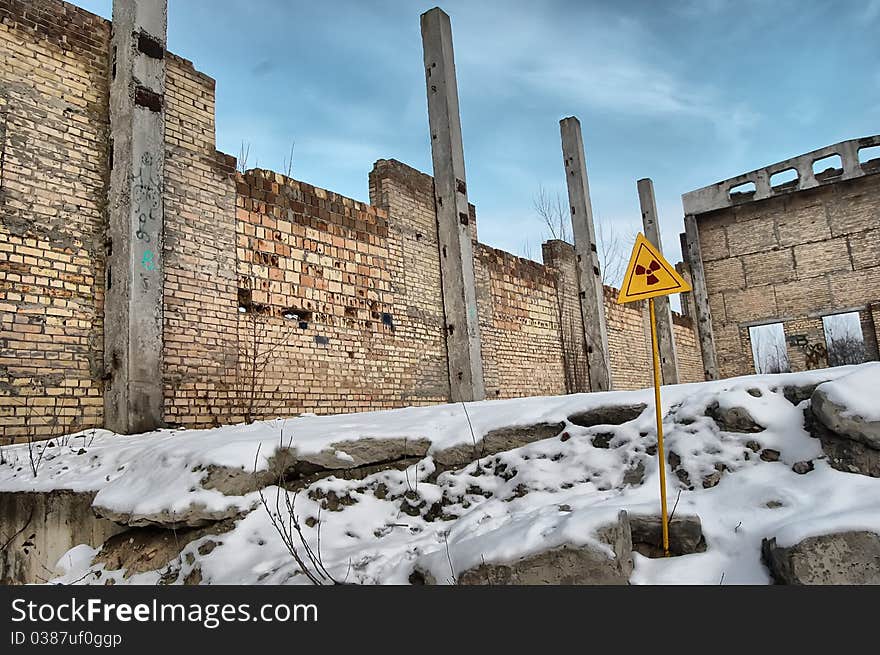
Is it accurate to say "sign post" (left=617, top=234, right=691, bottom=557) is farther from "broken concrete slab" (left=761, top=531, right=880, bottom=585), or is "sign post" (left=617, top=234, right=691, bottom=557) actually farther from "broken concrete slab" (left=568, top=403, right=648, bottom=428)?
"broken concrete slab" (left=761, top=531, right=880, bottom=585)

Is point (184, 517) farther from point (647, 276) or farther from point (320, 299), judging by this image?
point (320, 299)

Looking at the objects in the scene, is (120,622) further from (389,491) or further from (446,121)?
(446,121)

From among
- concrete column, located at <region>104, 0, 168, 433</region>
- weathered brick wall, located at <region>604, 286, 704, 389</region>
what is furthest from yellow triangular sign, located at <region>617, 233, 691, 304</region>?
weathered brick wall, located at <region>604, 286, 704, 389</region>

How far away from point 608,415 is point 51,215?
5152mm

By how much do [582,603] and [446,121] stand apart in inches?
334

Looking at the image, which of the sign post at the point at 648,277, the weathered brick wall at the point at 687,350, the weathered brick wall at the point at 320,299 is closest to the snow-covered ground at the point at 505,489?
the sign post at the point at 648,277

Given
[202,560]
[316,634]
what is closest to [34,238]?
[202,560]

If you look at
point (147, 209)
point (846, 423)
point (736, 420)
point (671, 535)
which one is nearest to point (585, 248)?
point (147, 209)

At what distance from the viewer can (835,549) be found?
2.32 m

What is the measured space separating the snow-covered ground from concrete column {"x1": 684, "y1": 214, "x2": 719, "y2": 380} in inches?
515

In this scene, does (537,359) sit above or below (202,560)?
above

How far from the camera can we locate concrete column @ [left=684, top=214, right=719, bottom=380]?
16.0 m

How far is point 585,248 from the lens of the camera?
1256 centimetres

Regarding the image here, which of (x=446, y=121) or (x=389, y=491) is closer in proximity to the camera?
(x=389, y=491)
